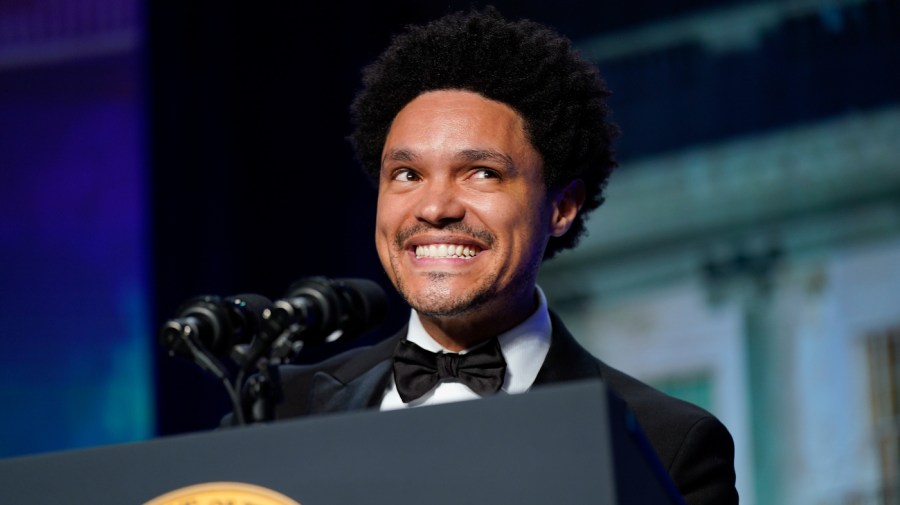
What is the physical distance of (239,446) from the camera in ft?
4.39

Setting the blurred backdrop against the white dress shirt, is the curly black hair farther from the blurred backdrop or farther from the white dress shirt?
the blurred backdrop

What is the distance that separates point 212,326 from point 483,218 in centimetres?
57

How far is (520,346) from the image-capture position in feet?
6.90

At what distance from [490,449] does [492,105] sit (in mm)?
917

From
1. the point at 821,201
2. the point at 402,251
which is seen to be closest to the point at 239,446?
the point at 402,251

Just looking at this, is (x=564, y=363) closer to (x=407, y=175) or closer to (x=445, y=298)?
(x=445, y=298)

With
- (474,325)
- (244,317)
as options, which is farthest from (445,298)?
(244,317)

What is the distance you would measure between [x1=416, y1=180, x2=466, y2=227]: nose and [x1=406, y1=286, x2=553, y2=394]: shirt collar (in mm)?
197

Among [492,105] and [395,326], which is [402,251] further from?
[395,326]

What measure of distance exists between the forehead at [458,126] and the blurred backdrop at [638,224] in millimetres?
1785

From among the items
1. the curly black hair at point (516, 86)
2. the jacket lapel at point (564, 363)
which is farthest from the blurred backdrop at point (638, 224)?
the jacket lapel at point (564, 363)

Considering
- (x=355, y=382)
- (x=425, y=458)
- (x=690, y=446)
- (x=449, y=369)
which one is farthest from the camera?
(x=355, y=382)

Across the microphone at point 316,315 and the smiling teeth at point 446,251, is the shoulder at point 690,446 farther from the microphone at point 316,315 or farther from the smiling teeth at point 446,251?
the microphone at point 316,315

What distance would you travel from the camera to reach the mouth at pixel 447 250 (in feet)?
6.46
